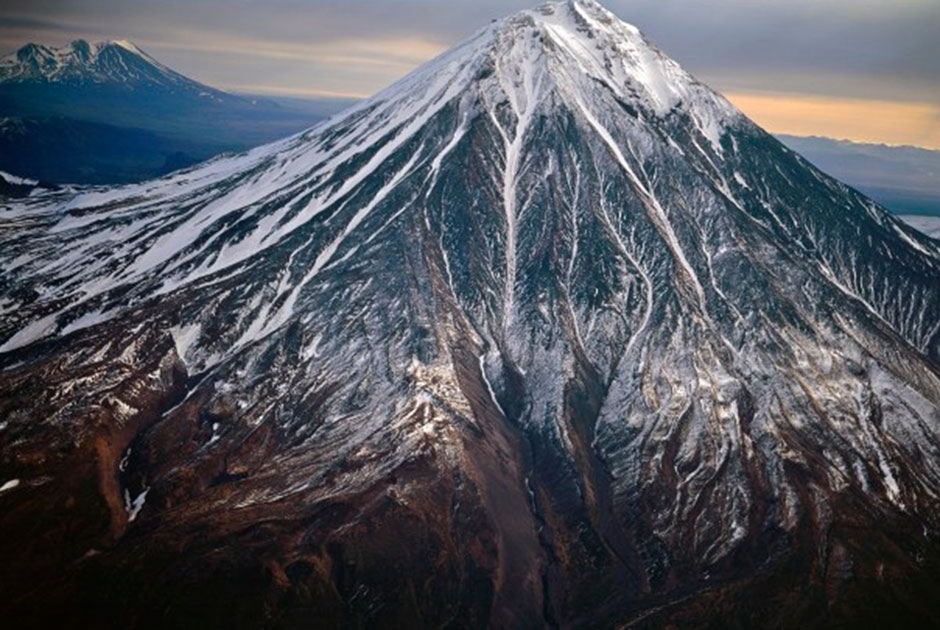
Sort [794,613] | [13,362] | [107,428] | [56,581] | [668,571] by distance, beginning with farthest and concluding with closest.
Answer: [13,362], [107,428], [668,571], [794,613], [56,581]

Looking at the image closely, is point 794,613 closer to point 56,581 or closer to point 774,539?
point 774,539

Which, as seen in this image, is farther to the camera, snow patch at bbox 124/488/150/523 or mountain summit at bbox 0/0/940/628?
snow patch at bbox 124/488/150/523

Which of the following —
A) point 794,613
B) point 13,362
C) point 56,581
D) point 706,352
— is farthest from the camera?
point 706,352

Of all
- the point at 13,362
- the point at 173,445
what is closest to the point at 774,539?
the point at 173,445

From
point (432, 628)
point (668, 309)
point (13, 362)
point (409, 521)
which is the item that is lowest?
point (432, 628)

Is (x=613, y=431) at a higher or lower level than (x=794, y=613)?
higher

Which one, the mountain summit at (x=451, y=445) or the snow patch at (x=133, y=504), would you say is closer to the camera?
the mountain summit at (x=451, y=445)

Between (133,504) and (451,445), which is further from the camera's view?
(451,445)

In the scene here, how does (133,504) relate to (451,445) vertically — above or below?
below
